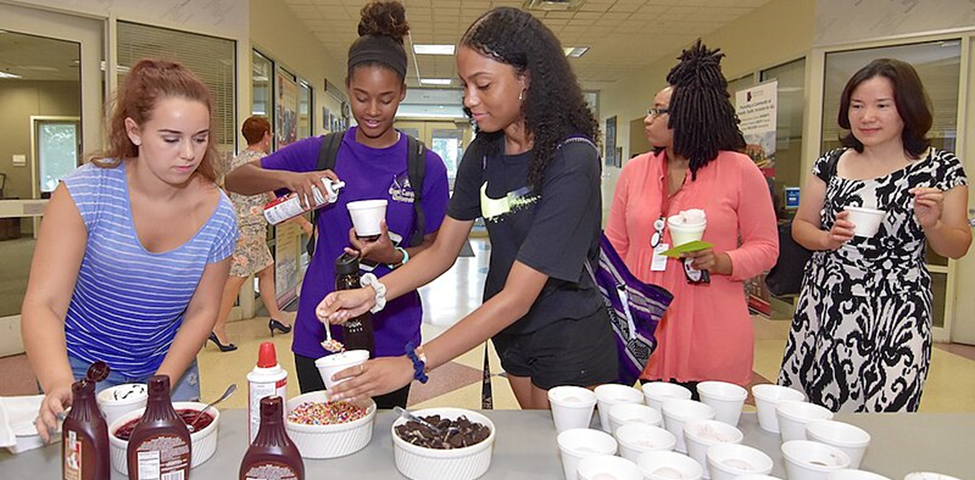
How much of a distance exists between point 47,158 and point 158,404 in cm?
440

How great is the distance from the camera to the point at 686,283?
2062 millimetres

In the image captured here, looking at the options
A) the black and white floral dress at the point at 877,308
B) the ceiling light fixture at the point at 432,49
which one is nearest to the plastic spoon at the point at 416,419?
the black and white floral dress at the point at 877,308

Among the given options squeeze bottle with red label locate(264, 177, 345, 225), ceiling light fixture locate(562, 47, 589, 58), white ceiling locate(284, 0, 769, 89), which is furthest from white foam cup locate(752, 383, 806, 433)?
ceiling light fixture locate(562, 47, 589, 58)

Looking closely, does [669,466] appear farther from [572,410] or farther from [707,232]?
[707,232]

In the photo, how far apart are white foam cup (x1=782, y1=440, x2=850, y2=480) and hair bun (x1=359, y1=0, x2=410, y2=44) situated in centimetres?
149

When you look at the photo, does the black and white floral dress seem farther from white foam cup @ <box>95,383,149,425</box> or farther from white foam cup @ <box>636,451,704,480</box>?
white foam cup @ <box>95,383,149,425</box>

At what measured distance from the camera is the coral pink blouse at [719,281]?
2014 millimetres

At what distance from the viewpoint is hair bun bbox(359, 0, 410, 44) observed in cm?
190

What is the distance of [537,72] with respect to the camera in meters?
1.47

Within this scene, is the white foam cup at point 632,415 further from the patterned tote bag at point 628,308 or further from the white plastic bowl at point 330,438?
the white plastic bowl at point 330,438

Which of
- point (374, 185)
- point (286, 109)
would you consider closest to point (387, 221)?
point (374, 185)

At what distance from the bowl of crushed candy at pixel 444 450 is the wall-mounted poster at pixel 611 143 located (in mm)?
11319

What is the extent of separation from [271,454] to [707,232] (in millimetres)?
1526

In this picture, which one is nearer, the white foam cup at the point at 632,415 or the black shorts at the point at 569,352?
the white foam cup at the point at 632,415
